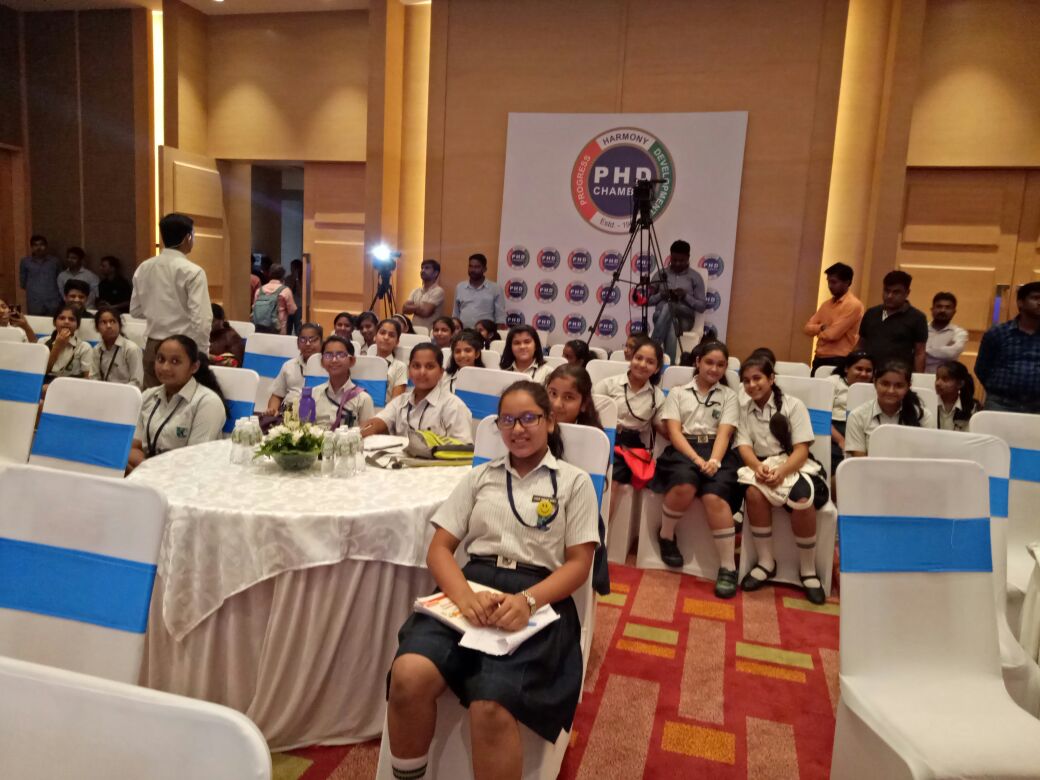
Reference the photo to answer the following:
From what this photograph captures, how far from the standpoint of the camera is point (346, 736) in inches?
86.6

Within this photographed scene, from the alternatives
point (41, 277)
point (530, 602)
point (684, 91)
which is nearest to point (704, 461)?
point (530, 602)

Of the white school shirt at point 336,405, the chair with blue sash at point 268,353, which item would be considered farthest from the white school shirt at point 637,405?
the chair with blue sash at point 268,353

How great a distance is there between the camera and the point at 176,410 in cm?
299

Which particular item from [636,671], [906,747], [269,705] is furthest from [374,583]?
[906,747]

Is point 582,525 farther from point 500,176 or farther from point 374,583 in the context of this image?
point 500,176

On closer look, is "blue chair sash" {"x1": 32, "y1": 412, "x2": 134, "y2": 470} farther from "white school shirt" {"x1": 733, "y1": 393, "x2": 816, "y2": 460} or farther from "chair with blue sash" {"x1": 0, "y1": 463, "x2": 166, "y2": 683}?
"white school shirt" {"x1": 733, "y1": 393, "x2": 816, "y2": 460}

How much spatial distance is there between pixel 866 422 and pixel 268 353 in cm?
368

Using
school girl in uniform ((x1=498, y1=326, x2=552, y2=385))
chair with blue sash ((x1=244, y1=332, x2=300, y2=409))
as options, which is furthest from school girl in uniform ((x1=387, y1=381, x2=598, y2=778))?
chair with blue sash ((x1=244, y1=332, x2=300, y2=409))

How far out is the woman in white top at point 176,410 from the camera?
294 centimetres

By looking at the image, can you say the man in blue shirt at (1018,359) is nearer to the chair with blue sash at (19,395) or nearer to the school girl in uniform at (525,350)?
the school girl in uniform at (525,350)

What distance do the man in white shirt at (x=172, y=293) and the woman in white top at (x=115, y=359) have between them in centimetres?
52

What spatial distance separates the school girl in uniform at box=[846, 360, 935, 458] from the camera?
11.8ft

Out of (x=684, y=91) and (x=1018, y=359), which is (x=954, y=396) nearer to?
(x=1018, y=359)

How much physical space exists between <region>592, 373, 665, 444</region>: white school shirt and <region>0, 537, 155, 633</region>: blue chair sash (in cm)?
298
